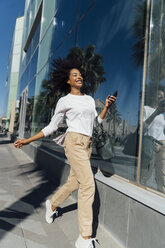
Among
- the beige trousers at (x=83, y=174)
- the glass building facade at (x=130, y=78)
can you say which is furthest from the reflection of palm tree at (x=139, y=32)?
the beige trousers at (x=83, y=174)

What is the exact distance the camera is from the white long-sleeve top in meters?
2.52

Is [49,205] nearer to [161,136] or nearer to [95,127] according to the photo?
[95,127]

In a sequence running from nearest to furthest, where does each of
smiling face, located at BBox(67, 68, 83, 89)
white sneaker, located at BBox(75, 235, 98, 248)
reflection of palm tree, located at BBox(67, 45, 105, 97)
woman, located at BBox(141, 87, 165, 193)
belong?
white sneaker, located at BBox(75, 235, 98, 248)
woman, located at BBox(141, 87, 165, 193)
smiling face, located at BBox(67, 68, 83, 89)
reflection of palm tree, located at BBox(67, 45, 105, 97)

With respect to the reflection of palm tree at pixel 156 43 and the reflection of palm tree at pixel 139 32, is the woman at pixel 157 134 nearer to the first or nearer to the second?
the reflection of palm tree at pixel 156 43

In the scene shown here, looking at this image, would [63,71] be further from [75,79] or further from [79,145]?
[79,145]

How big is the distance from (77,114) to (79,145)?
35cm

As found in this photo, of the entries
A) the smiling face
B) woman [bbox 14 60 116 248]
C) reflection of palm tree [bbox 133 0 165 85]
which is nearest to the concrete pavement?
woman [bbox 14 60 116 248]

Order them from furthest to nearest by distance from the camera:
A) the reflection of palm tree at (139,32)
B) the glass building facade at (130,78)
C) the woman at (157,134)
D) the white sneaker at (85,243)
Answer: the reflection of palm tree at (139,32) < the glass building facade at (130,78) < the woman at (157,134) < the white sneaker at (85,243)

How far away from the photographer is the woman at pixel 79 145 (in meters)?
2.25

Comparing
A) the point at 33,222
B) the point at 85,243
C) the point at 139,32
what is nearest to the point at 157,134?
the point at 85,243

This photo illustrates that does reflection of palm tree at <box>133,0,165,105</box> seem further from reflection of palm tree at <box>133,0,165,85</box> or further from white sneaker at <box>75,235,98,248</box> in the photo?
white sneaker at <box>75,235,98,248</box>

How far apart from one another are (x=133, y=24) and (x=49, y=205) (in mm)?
2805

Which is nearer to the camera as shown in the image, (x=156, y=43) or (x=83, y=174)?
(x=83, y=174)

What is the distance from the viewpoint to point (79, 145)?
2.45m
